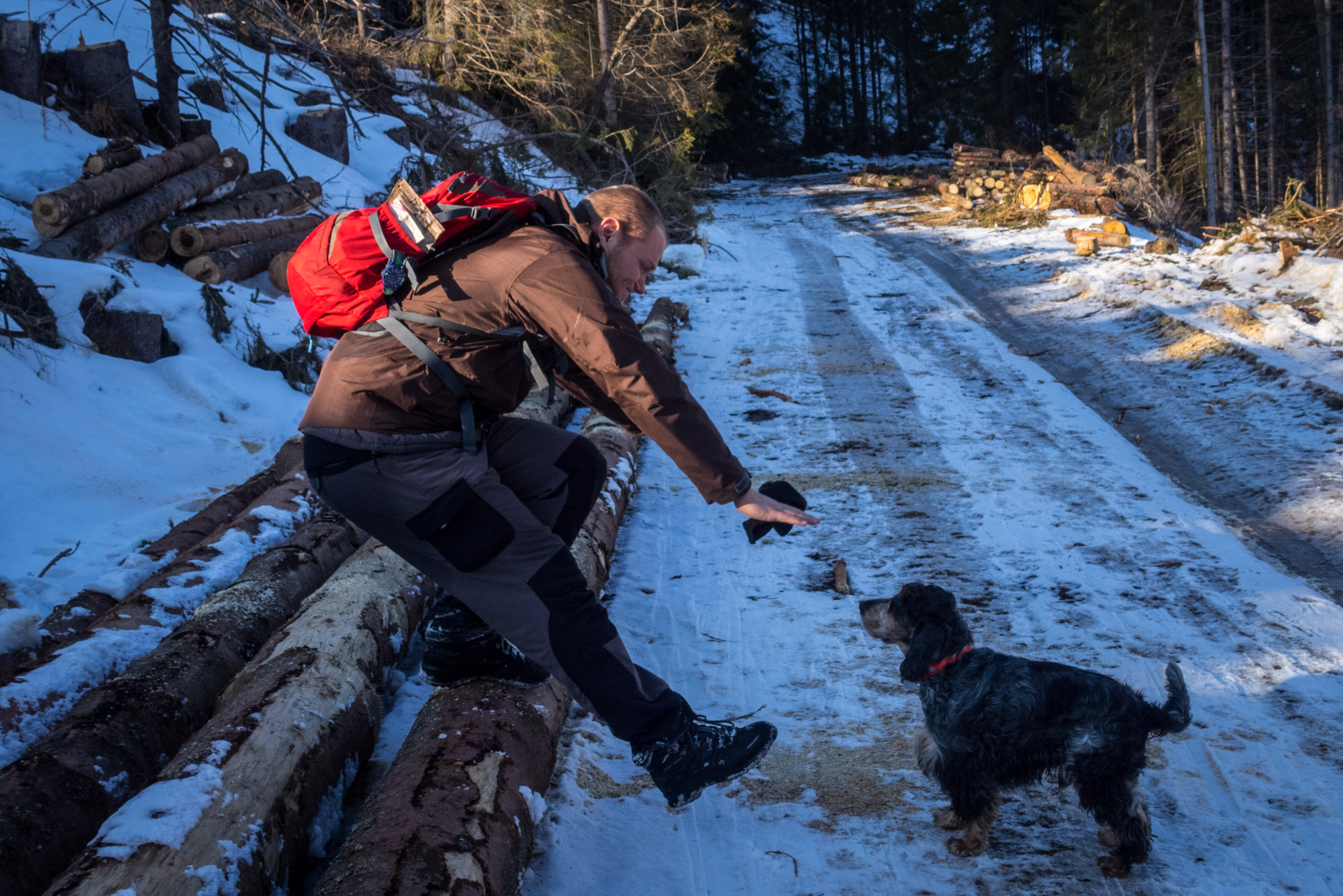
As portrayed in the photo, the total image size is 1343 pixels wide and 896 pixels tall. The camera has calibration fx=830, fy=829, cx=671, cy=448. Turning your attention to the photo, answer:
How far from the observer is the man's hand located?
96.4 inches

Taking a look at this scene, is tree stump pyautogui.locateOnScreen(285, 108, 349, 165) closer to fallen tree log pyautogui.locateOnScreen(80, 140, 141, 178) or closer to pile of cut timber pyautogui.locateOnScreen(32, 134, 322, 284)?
pile of cut timber pyautogui.locateOnScreen(32, 134, 322, 284)

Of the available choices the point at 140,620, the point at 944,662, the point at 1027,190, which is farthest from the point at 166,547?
the point at 1027,190

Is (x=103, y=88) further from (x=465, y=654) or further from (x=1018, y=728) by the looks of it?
(x=1018, y=728)

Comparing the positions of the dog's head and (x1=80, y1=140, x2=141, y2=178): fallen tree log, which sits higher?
(x1=80, y1=140, x2=141, y2=178): fallen tree log

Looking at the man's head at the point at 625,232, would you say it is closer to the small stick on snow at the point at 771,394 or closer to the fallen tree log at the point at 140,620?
the fallen tree log at the point at 140,620

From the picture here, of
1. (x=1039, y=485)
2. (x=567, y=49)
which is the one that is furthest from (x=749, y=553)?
(x=567, y=49)

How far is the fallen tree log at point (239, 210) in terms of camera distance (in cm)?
776

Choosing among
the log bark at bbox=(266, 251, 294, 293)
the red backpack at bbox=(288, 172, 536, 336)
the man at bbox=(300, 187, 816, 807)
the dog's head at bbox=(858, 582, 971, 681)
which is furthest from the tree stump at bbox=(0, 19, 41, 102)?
the dog's head at bbox=(858, 582, 971, 681)

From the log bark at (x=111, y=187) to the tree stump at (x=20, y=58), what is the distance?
Answer: 5.31ft

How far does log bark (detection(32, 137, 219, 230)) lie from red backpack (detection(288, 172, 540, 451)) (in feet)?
20.5

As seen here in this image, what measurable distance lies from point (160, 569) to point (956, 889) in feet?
12.9

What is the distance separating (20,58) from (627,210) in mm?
9398

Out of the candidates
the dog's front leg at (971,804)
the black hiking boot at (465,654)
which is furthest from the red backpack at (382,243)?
the dog's front leg at (971,804)

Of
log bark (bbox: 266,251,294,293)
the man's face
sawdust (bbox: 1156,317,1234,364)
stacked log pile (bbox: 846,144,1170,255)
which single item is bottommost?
sawdust (bbox: 1156,317,1234,364)
